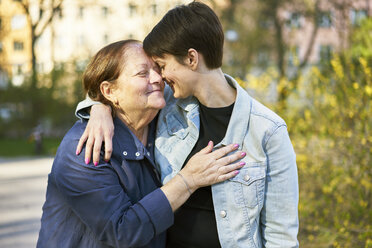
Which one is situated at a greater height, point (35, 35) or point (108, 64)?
point (108, 64)

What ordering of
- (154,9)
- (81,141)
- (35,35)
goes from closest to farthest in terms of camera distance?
(81,141)
(154,9)
(35,35)

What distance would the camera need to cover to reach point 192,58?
228cm

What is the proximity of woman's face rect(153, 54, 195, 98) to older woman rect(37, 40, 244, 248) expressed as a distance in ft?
0.20

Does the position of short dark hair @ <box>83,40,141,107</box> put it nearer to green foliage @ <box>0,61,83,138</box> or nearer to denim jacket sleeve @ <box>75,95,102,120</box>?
denim jacket sleeve @ <box>75,95,102,120</box>

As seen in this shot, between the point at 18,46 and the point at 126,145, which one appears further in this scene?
the point at 18,46

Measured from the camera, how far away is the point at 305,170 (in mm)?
4688

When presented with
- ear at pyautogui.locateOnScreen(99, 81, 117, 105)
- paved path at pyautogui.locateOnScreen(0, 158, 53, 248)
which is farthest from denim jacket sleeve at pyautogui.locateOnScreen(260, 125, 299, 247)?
paved path at pyautogui.locateOnScreen(0, 158, 53, 248)

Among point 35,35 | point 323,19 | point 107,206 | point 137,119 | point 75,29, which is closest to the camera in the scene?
point 107,206

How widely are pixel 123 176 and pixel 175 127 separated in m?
0.48

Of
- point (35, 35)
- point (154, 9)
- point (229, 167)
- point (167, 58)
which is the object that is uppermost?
point (167, 58)

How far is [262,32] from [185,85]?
19977 mm

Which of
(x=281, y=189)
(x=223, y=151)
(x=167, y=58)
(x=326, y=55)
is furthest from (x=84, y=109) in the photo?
(x=326, y=55)

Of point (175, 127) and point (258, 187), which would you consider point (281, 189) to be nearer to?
point (258, 187)

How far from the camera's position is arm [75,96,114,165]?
2.09 meters
